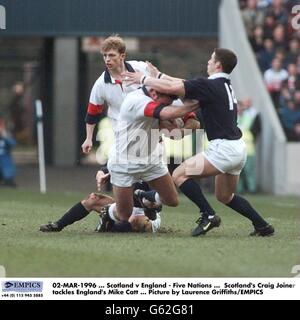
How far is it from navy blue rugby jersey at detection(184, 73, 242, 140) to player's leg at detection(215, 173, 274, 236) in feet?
1.49

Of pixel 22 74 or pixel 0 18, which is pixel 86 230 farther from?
pixel 22 74

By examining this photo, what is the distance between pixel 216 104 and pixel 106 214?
1860 millimetres

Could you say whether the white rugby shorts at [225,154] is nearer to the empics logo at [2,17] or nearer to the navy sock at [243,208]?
the navy sock at [243,208]

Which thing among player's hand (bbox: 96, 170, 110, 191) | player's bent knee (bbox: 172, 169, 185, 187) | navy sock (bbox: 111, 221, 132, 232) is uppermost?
player's bent knee (bbox: 172, 169, 185, 187)

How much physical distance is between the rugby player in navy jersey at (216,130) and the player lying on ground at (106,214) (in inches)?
31.0

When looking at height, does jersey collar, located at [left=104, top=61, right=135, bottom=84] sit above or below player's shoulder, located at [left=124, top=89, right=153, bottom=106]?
above

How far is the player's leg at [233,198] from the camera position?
11.5 metres

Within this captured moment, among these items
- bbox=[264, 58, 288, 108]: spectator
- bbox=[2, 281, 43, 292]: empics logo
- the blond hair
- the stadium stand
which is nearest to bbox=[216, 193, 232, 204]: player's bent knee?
the blond hair

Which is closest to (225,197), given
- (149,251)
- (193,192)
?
(193,192)

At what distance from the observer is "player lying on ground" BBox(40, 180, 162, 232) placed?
11.9 meters

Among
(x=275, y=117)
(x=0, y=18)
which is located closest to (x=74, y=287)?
(x=275, y=117)

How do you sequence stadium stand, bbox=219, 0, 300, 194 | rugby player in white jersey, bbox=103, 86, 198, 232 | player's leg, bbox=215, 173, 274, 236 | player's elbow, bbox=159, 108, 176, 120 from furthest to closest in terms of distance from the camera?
stadium stand, bbox=219, 0, 300, 194
player's leg, bbox=215, 173, 274, 236
rugby player in white jersey, bbox=103, 86, 198, 232
player's elbow, bbox=159, 108, 176, 120

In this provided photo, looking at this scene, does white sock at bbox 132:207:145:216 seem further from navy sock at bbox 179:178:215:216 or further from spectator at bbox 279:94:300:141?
spectator at bbox 279:94:300:141

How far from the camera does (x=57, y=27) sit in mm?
25078
